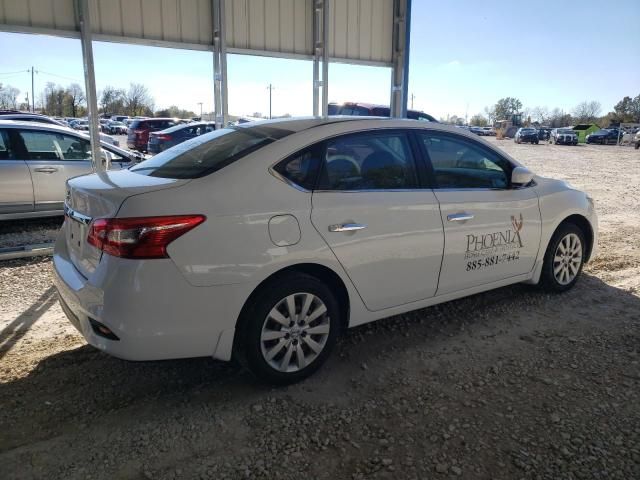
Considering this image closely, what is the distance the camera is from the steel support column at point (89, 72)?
6051 millimetres

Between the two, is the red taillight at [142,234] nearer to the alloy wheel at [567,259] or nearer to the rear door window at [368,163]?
the rear door window at [368,163]

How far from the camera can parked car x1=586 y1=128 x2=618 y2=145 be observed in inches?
2084

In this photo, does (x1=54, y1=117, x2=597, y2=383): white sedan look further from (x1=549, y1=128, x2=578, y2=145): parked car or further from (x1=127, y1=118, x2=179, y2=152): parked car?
(x1=549, y1=128, x2=578, y2=145): parked car

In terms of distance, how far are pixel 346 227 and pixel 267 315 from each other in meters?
0.74

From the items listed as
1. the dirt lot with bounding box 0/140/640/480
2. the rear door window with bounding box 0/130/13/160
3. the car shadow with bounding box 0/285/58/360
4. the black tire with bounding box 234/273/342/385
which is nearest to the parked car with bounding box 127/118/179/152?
the rear door window with bounding box 0/130/13/160

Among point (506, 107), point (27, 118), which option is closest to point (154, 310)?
point (27, 118)

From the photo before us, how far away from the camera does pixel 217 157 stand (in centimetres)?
324

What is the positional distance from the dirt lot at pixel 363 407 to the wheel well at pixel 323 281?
41 centimetres

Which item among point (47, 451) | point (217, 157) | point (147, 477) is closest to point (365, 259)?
point (217, 157)

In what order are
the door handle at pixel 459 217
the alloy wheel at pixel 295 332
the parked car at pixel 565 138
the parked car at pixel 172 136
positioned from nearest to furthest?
the alloy wheel at pixel 295 332 < the door handle at pixel 459 217 < the parked car at pixel 172 136 < the parked car at pixel 565 138

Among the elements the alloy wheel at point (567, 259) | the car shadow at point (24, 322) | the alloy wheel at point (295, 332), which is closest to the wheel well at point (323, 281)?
the alloy wheel at point (295, 332)

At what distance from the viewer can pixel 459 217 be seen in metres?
3.88

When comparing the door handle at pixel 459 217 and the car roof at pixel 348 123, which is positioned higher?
the car roof at pixel 348 123

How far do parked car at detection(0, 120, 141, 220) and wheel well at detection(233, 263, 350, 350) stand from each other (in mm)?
5540
